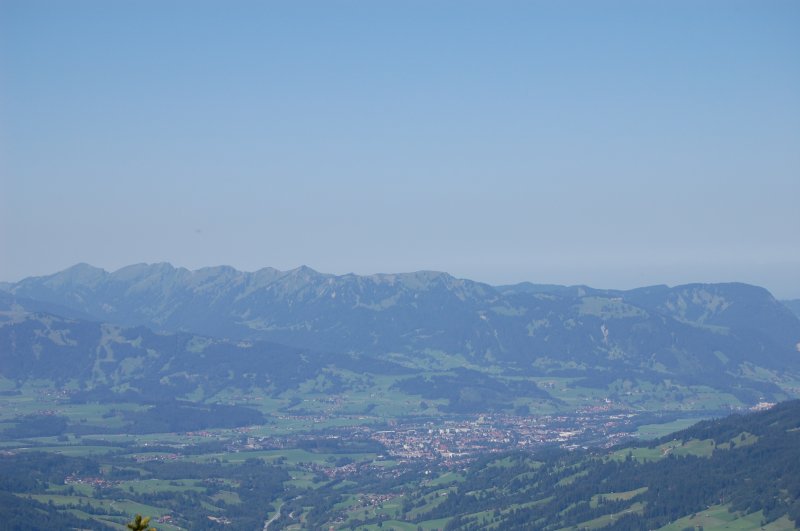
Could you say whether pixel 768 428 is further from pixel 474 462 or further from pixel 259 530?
pixel 259 530

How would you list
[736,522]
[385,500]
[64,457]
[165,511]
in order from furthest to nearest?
1. [64,457]
2. [385,500]
3. [165,511]
4. [736,522]

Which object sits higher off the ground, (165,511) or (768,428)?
(768,428)

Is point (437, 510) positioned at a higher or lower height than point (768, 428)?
lower

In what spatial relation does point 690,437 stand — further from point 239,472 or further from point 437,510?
point 239,472

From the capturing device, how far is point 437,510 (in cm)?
16300

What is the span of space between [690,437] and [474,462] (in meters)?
39.9

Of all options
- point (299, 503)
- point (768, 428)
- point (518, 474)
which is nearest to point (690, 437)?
Answer: point (768, 428)

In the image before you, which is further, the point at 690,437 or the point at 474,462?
the point at 474,462

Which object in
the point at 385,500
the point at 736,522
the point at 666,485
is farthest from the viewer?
the point at 385,500

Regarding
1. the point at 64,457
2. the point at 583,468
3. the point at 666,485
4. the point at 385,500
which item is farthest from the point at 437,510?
the point at 64,457

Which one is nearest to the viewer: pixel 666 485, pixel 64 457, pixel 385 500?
pixel 666 485

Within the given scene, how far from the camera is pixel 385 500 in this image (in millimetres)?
173000

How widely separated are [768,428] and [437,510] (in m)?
50.7

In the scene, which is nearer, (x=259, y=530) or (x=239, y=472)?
(x=259, y=530)
